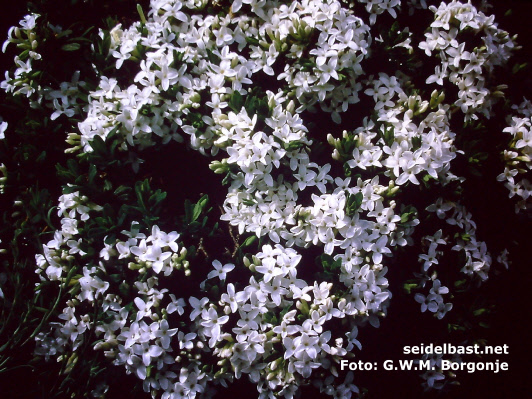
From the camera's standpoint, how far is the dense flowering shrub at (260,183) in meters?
2.59

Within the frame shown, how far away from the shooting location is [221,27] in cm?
297

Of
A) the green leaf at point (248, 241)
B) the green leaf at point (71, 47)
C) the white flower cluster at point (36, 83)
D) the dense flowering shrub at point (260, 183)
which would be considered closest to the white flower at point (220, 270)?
the dense flowering shrub at point (260, 183)

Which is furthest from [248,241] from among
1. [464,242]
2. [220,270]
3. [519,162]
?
[519,162]

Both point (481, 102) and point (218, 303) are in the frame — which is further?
point (481, 102)

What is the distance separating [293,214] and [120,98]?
4.28 feet

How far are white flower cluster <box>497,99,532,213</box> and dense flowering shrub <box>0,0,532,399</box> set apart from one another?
15 millimetres

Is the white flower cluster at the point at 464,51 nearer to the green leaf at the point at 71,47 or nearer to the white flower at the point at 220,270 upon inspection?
the white flower at the point at 220,270

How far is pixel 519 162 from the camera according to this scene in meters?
3.07

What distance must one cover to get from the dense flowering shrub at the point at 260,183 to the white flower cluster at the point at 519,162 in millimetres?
15

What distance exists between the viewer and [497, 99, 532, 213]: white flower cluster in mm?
Answer: 3031

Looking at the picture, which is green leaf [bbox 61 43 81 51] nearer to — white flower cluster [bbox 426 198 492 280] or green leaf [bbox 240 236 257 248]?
green leaf [bbox 240 236 257 248]

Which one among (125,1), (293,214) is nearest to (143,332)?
(293,214)

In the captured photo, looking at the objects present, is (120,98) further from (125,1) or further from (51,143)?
(125,1)

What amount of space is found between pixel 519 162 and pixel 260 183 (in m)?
1.80
